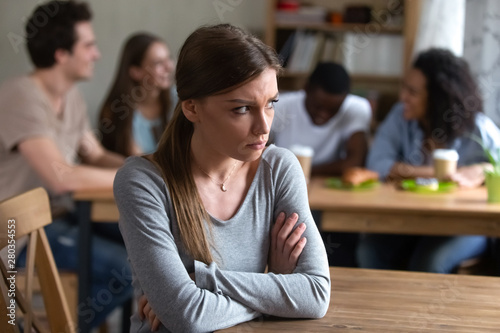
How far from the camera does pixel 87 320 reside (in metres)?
2.62

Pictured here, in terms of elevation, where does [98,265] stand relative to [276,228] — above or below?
below

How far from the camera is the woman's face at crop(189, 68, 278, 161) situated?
4.50ft

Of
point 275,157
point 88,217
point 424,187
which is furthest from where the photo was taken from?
point 424,187

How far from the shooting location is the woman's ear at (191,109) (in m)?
1.45

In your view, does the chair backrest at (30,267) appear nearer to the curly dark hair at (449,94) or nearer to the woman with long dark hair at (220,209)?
the woman with long dark hair at (220,209)

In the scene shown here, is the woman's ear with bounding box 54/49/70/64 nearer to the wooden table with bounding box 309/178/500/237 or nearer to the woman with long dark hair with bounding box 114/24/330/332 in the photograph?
the wooden table with bounding box 309/178/500/237

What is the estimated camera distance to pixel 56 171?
2.56 metres

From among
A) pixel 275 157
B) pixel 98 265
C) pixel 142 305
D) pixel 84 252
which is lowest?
pixel 98 265

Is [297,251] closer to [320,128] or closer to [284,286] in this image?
[284,286]

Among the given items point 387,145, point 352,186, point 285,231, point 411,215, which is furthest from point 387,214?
point 285,231

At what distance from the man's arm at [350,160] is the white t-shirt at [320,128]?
4cm

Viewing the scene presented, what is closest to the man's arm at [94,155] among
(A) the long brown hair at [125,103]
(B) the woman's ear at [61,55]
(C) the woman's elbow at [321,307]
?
(A) the long brown hair at [125,103]

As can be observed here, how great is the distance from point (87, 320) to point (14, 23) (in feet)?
9.19

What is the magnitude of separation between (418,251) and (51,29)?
170 cm
